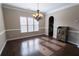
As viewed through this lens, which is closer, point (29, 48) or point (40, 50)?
point (40, 50)

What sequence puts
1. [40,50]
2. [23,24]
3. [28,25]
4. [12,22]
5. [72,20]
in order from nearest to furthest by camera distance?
[40,50] < [72,20] < [12,22] < [23,24] < [28,25]

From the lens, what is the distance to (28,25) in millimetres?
5336

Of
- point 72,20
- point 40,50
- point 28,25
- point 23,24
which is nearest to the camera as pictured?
point 40,50

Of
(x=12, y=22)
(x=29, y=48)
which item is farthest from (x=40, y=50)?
(x=12, y=22)

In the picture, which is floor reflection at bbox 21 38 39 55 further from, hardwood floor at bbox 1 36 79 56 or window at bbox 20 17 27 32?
window at bbox 20 17 27 32

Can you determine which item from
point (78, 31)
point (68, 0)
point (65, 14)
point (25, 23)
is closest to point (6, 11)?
point (25, 23)

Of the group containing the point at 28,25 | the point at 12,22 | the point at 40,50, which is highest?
the point at 12,22

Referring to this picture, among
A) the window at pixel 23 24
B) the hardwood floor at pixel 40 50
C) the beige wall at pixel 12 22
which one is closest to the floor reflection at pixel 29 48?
the hardwood floor at pixel 40 50

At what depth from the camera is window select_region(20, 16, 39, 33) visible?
496 centimetres

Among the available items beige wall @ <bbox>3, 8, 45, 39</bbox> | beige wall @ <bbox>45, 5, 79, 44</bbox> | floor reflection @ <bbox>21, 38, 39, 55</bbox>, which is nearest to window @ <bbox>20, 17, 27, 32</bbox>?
beige wall @ <bbox>3, 8, 45, 39</bbox>

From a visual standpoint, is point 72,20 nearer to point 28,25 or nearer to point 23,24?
point 28,25

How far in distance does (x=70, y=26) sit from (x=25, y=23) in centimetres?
347

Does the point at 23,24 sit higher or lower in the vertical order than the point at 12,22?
lower

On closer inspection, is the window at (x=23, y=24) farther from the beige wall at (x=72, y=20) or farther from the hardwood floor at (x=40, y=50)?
the beige wall at (x=72, y=20)
